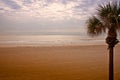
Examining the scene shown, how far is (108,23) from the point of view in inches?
450

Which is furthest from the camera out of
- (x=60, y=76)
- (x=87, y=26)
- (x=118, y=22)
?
(x=60, y=76)

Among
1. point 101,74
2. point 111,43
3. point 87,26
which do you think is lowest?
point 101,74

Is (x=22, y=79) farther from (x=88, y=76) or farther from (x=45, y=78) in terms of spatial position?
(x=88, y=76)

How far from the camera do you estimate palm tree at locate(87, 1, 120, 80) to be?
11281 mm

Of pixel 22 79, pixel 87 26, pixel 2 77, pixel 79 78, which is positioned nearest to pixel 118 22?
pixel 87 26

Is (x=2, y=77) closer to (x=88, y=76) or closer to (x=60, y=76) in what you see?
(x=60, y=76)

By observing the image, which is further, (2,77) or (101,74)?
(101,74)

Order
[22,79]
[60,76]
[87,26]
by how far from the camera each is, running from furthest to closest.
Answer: [60,76], [22,79], [87,26]

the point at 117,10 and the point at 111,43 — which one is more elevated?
the point at 117,10

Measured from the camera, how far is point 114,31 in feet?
37.3

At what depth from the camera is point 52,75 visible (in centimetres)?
1767

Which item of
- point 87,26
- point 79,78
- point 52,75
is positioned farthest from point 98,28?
point 52,75

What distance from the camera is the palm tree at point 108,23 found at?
11281mm

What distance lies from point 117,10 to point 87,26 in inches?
61.9
